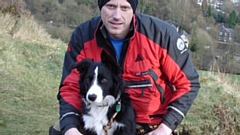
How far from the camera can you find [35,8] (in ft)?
79.2

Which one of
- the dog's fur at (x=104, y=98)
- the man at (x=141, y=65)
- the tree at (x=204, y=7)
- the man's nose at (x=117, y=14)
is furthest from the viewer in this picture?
the tree at (x=204, y=7)

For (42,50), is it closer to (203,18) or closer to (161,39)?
(161,39)

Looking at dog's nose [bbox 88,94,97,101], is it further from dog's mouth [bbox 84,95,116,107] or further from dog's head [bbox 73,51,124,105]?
dog's mouth [bbox 84,95,116,107]

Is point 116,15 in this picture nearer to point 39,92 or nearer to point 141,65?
point 141,65

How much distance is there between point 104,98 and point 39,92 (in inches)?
216

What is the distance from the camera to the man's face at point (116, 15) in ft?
10.8

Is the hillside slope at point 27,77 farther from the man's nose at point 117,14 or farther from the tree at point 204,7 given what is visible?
the tree at point 204,7

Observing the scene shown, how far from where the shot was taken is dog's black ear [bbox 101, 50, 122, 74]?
3193 mm

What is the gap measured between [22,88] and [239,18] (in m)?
20.9

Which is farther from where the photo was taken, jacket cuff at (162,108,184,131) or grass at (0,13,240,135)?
grass at (0,13,240,135)

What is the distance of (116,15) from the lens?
3.29 metres

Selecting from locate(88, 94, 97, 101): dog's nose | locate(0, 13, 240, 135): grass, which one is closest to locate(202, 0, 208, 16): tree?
locate(0, 13, 240, 135): grass

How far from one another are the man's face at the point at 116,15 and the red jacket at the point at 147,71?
0.10 meters

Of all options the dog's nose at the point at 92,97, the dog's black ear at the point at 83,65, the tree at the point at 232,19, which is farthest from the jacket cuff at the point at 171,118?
the tree at the point at 232,19
